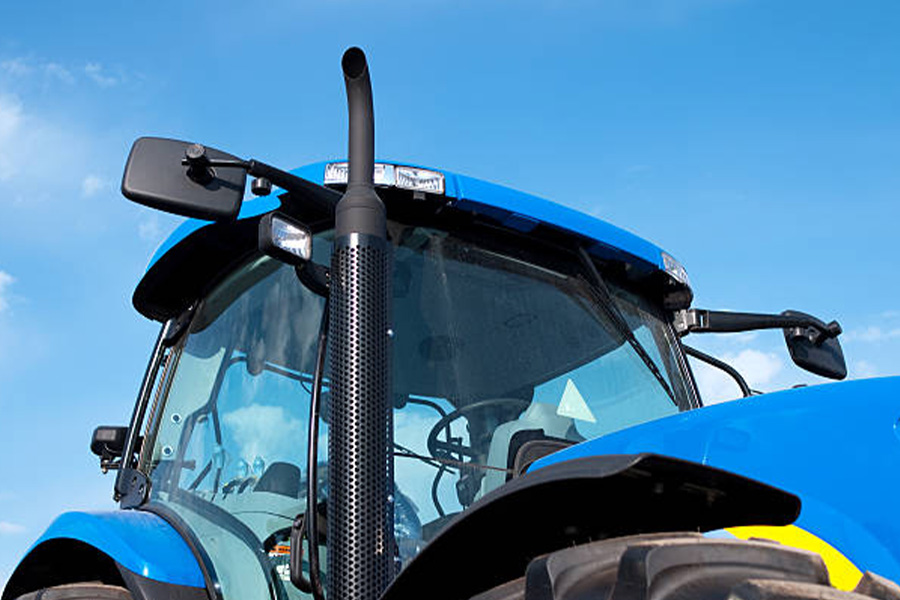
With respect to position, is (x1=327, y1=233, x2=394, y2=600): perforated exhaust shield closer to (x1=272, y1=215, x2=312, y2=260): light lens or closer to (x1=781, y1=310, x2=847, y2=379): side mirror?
(x1=272, y1=215, x2=312, y2=260): light lens

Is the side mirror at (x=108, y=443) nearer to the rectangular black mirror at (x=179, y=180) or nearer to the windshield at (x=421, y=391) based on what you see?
the windshield at (x=421, y=391)

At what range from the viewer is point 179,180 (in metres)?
2.05

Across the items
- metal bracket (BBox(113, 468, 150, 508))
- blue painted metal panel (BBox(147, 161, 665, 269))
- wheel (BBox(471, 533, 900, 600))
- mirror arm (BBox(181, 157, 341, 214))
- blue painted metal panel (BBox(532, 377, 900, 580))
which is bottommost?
wheel (BBox(471, 533, 900, 600))

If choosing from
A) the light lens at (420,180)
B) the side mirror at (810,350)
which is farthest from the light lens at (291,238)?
the side mirror at (810,350)

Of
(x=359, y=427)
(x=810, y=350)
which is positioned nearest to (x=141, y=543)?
(x=359, y=427)

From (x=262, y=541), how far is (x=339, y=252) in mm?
715

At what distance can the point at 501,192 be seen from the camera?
2523 mm

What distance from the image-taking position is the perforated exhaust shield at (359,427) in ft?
6.54

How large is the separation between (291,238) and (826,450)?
123 cm

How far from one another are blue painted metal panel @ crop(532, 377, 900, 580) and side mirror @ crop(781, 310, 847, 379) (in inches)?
53.6

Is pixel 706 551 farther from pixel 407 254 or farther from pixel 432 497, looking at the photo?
pixel 407 254

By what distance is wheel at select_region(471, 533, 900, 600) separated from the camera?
1.22 metres

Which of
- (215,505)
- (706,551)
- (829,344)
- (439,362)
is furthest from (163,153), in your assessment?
(829,344)

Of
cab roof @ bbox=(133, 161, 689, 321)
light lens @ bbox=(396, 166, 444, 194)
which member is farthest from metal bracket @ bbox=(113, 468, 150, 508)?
light lens @ bbox=(396, 166, 444, 194)
